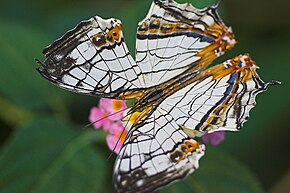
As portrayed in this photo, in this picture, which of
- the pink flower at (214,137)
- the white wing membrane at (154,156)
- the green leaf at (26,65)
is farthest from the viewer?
the green leaf at (26,65)

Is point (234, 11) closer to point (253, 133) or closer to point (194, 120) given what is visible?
point (253, 133)

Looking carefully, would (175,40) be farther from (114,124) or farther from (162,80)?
(114,124)

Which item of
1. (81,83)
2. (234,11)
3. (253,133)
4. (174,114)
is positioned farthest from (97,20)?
(234,11)

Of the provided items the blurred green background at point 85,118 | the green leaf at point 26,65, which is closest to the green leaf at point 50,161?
the blurred green background at point 85,118

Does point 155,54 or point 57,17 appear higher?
point 57,17

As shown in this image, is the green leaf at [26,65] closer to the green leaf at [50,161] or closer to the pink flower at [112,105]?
the green leaf at [50,161]
